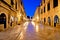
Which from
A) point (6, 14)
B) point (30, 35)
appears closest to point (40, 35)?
point (30, 35)

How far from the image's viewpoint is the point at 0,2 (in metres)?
11.9

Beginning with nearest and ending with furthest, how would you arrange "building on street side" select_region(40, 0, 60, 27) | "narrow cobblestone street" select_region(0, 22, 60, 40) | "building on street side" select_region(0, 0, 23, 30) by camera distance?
"narrow cobblestone street" select_region(0, 22, 60, 40)
"building on street side" select_region(0, 0, 23, 30)
"building on street side" select_region(40, 0, 60, 27)

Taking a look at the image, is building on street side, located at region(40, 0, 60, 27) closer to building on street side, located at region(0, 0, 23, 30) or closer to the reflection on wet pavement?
the reflection on wet pavement

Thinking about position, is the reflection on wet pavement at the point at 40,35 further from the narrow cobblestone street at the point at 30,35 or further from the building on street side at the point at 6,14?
the building on street side at the point at 6,14

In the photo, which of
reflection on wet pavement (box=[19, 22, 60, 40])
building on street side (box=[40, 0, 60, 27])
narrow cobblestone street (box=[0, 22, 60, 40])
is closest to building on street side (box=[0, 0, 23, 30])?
narrow cobblestone street (box=[0, 22, 60, 40])

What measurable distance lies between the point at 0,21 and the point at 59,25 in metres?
8.91

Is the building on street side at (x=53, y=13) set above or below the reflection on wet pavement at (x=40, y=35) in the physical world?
above

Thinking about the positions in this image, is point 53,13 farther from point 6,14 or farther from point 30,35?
point 30,35

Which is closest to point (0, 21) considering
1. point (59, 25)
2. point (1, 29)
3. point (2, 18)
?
point (2, 18)

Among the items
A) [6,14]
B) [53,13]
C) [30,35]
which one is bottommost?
[30,35]

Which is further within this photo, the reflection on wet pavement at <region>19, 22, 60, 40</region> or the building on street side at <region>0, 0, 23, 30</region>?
the building on street side at <region>0, 0, 23, 30</region>

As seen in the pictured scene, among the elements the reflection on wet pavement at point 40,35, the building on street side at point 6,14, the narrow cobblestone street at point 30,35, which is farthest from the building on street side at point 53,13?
the building on street side at point 6,14

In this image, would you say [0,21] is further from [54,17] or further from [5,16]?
[54,17]

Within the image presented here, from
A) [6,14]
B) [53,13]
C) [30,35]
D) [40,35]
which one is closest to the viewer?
[40,35]
